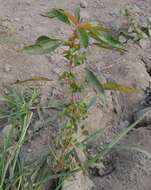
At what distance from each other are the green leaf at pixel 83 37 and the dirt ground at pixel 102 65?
2.73ft

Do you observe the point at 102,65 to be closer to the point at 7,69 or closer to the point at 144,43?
the point at 144,43

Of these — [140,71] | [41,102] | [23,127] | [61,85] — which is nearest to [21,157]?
[23,127]

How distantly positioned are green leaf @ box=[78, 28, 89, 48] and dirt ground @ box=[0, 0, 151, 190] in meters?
0.83

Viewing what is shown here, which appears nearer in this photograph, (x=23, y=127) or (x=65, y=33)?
(x=23, y=127)

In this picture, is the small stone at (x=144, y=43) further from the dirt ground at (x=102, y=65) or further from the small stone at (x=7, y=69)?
the small stone at (x=7, y=69)

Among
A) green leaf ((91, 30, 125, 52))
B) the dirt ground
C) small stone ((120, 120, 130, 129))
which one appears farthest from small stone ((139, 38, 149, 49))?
green leaf ((91, 30, 125, 52))

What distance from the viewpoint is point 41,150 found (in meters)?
2.38

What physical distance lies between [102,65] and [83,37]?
1312 mm

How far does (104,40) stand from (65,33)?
4.92 ft

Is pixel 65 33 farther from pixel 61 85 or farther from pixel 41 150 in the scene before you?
pixel 41 150

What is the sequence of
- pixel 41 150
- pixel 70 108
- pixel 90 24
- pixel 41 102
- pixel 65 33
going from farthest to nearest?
pixel 65 33
pixel 41 102
pixel 41 150
pixel 70 108
pixel 90 24

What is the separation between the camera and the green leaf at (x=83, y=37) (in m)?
1.75

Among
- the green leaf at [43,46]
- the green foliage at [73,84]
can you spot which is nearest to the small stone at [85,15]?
the green foliage at [73,84]

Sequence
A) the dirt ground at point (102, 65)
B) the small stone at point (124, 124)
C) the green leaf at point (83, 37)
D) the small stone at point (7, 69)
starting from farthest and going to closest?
the small stone at point (7, 69), the small stone at point (124, 124), the dirt ground at point (102, 65), the green leaf at point (83, 37)
